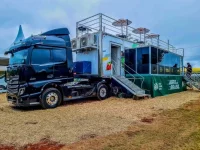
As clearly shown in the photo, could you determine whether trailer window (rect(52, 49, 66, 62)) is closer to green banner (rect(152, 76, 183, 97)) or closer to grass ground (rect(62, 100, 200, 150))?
grass ground (rect(62, 100, 200, 150))

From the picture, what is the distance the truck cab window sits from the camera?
368 inches

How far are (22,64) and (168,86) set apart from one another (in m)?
11.4

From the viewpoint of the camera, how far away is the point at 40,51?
959 cm

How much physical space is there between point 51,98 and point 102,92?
383cm

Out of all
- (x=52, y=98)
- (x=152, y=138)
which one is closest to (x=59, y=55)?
(x=52, y=98)

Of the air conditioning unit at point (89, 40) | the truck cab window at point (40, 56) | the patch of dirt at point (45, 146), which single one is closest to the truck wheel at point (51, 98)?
the truck cab window at point (40, 56)

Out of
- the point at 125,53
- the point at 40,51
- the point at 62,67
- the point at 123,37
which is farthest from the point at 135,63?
the point at 40,51

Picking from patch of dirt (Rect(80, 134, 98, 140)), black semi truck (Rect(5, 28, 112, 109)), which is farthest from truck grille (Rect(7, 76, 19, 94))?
patch of dirt (Rect(80, 134, 98, 140))

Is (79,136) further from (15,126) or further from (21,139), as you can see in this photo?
(15,126)

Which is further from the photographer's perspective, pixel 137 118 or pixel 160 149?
pixel 137 118

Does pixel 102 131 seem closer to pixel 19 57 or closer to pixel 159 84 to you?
pixel 19 57

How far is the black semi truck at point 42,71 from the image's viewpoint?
9.12 metres

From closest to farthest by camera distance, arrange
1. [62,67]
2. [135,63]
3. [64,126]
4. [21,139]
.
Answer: [21,139]
[64,126]
[62,67]
[135,63]

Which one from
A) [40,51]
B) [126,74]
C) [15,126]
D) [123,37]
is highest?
[123,37]
